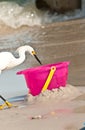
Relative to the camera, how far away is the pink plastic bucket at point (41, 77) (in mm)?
5945

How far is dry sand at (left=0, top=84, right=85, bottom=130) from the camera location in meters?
4.69

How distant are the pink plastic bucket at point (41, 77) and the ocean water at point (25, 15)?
1136 cm

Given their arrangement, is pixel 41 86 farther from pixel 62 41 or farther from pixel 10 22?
pixel 10 22

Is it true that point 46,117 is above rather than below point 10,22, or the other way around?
above

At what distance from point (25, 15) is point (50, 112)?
13946mm

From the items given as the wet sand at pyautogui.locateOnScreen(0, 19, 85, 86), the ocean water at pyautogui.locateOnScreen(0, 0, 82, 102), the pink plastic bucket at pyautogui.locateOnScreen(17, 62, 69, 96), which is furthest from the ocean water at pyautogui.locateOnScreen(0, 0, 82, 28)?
the pink plastic bucket at pyautogui.locateOnScreen(17, 62, 69, 96)

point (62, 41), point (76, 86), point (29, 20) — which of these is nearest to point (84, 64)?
point (76, 86)

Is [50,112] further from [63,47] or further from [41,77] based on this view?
[63,47]

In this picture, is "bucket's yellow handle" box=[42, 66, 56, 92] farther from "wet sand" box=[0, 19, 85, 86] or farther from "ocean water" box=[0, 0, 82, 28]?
"ocean water" box=[0, 0, 82, 28]

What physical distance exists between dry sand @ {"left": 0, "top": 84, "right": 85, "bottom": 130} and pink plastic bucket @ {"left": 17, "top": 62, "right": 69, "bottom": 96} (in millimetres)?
114

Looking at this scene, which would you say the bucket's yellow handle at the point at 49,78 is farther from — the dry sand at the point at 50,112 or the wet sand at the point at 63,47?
the wet sand at the point at 63,47

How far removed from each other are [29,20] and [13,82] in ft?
36.4

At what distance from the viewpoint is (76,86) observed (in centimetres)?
669

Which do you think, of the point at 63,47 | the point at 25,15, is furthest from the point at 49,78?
the point at 25,15
